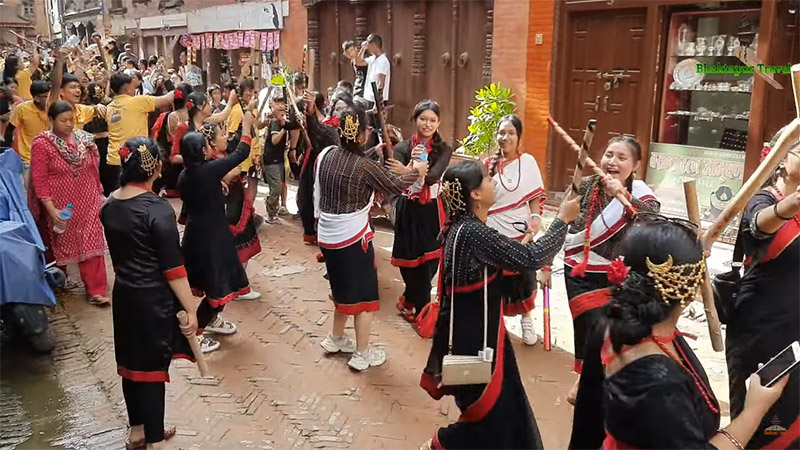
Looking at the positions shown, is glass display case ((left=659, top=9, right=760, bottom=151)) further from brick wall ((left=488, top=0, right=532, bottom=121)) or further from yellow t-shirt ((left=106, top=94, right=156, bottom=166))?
yellow t-shirt ((left=106, top=94, right=156, bottom=166))

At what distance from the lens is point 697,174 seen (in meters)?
7.29

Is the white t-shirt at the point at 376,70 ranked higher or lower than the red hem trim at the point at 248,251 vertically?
higher

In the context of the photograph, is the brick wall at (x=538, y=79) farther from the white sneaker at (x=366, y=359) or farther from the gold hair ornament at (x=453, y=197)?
the gold hair ornament at (x=453, y=197)

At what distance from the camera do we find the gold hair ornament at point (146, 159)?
3.40 metres

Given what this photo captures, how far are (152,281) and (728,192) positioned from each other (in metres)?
6.18

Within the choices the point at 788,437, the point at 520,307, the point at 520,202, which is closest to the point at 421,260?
the point at 520,307

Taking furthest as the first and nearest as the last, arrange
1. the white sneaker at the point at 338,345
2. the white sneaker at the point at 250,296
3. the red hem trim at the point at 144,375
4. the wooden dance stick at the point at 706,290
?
the white sneaker at the point at 250,296 → the white sneaker at the point at 338,345 → the red hem trim at the point at 144,375 → the wooden dance stick at the point at 706,290

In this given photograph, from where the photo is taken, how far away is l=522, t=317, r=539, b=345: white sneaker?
4953mm

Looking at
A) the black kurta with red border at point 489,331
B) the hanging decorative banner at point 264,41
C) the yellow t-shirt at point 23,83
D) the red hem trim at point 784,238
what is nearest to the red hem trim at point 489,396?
the black kurta with red border at point 489,331

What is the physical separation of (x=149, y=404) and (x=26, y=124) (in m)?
4.20

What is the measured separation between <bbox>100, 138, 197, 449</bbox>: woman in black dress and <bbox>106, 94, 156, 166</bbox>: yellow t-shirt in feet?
12.8

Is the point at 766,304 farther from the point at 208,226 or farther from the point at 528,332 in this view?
the point at 208,226

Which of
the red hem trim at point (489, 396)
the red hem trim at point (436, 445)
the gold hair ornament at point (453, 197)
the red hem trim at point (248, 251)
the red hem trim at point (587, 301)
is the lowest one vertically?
the red hem trim at point (436, 445)

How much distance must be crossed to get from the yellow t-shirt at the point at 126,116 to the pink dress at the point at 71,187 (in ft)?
4.15
